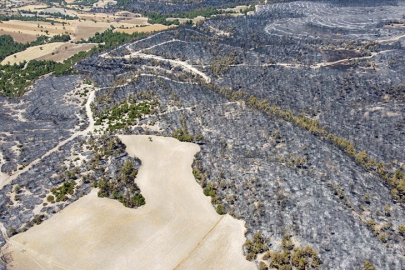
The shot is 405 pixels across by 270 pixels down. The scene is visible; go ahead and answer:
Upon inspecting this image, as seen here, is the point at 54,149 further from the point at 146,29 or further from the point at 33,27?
the point at 33,27

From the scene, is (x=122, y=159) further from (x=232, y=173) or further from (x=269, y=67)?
(x=269, y=67)

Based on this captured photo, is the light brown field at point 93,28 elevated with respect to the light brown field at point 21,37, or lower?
elevated

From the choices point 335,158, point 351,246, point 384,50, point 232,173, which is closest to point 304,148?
point 335,158

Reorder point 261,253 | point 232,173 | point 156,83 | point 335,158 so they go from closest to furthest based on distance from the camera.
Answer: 1. point 261,253
2. point 232,173
3. point 335,158
4. point 156,83

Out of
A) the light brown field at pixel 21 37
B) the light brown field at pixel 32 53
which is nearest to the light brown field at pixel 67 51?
the light brown field at pixel 32 53

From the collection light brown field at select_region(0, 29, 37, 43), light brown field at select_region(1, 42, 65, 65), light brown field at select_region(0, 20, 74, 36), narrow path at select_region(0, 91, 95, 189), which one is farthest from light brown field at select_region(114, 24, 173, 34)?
narrow path at select_region(0, 91, 95, 189)

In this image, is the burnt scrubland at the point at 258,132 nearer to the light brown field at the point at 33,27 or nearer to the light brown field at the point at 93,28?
the light brown field at the point at 93,28
